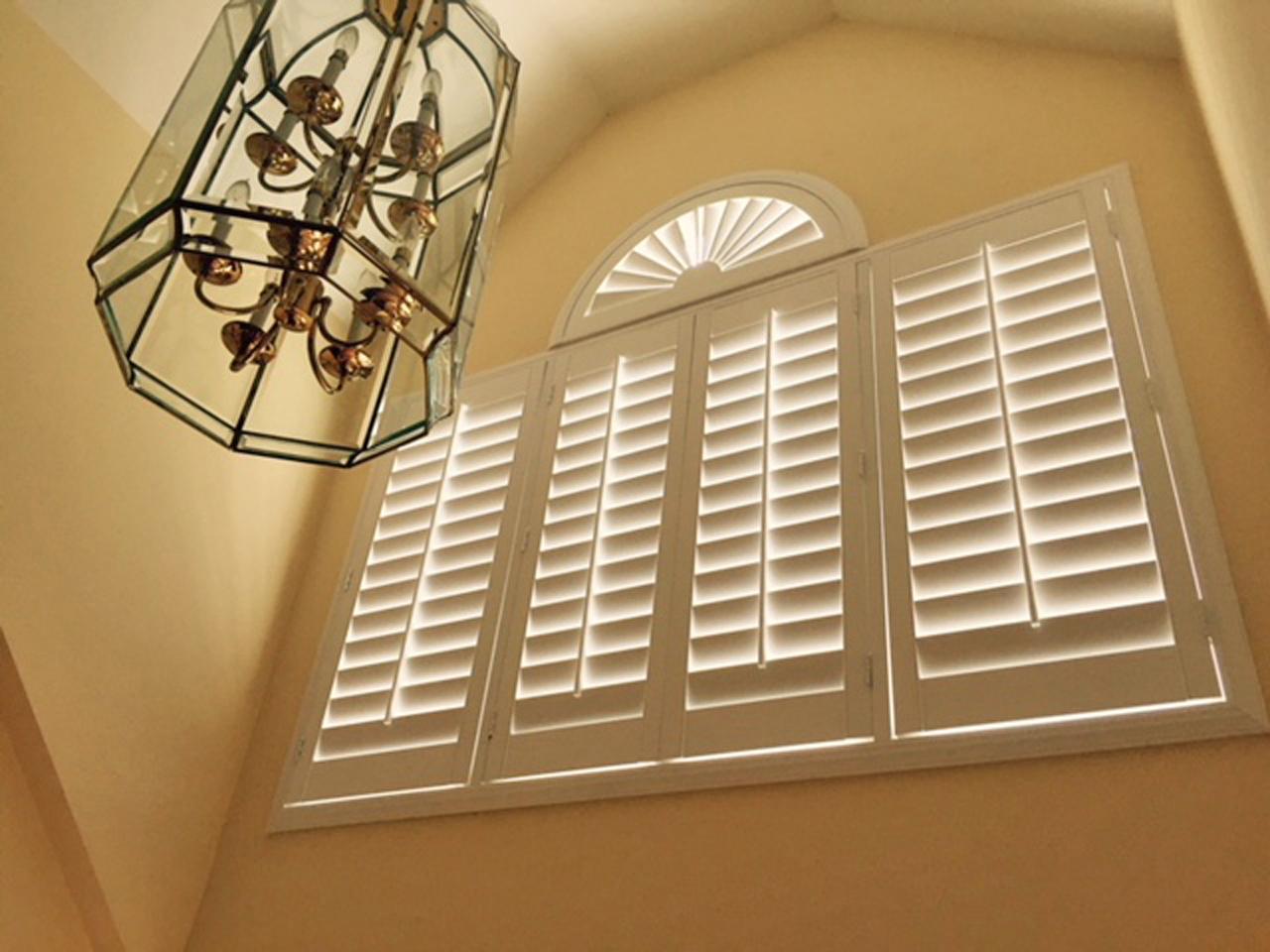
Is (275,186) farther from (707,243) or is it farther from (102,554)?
(707,243)

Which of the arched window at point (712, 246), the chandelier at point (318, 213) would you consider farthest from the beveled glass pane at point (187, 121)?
the arched window at point (712, 246)

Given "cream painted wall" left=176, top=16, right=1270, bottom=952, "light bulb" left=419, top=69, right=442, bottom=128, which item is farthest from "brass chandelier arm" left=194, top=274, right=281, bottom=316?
"cream painted wall" left=176, top=16, right=1270, bottom=952

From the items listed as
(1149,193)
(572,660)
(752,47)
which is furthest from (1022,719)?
(752,47)

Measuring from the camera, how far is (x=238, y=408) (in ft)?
5.66

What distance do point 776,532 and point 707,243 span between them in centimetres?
100

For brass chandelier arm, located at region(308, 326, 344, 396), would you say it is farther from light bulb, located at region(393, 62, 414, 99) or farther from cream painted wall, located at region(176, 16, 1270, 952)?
cream painted wall, located at region(176, 16, 1270, 952)

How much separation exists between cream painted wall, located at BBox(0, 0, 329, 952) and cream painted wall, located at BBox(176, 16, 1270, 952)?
5.2 inches

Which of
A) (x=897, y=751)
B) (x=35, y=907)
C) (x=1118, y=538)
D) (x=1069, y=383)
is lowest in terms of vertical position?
(x=35, y=907)

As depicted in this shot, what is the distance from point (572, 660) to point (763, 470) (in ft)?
1.85

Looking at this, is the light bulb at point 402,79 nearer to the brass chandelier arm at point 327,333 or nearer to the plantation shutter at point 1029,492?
the brass chandelier arm at point 327,333

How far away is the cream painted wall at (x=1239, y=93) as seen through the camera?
4.83ft

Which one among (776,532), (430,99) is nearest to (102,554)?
(430,99)

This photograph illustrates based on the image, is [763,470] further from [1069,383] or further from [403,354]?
[403,354]

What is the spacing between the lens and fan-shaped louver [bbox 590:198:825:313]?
9.16 feet
